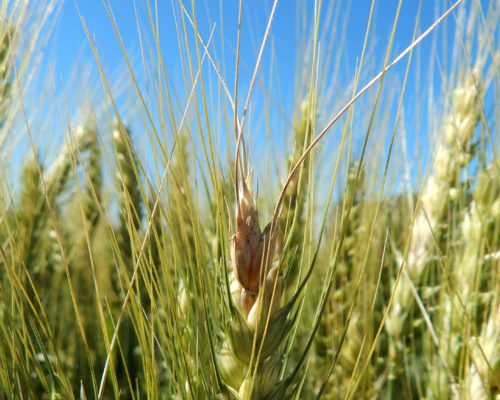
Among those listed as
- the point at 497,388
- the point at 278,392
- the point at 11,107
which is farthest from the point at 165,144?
the point at 11,107

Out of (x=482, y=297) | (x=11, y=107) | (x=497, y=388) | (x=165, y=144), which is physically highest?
(x=11, y=107)

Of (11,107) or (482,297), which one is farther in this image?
(11,107)

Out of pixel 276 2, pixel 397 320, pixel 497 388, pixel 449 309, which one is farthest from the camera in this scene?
pixel 397 320

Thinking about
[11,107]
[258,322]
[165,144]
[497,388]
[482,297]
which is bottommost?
[497,388]

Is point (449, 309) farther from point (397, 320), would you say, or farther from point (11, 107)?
point (11, 107)

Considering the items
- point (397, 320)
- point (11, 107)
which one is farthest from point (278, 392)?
A: point (11, 107)

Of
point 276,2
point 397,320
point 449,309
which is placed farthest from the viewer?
point 397,320

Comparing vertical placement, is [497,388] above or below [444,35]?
below

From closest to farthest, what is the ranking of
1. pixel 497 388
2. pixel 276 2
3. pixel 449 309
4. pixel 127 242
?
1. pixel 276 2
2. pixel 497 388
3. pixel 449 309
4. pixel 127 242

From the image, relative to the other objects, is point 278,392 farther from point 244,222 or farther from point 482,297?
point 482,297
